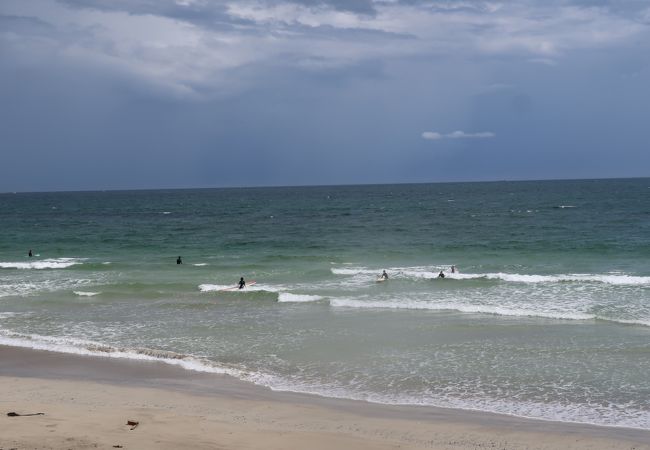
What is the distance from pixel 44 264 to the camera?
131 ft

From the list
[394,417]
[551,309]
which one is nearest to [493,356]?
[394,417]

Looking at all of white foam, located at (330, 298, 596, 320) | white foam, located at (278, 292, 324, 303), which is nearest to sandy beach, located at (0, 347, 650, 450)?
white foam, located at (330, 298, 596, 320)

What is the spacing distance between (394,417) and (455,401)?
179cm

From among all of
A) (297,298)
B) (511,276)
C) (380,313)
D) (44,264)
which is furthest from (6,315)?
(511,276)

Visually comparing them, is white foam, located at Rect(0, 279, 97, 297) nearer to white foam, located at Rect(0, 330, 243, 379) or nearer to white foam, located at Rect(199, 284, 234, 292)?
white foam, located at Rect(199, 284, 234, 292)

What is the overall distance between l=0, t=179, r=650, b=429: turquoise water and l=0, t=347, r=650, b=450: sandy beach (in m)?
0.79

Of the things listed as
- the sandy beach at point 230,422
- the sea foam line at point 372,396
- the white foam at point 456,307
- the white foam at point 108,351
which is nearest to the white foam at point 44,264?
the white foam at point 108,351

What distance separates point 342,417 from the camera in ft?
43.3

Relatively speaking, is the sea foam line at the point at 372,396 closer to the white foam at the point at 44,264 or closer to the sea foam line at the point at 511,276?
the sea foam line at the point at 511,276

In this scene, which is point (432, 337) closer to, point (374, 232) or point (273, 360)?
point (273, 360)

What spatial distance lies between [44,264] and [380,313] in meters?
24.7

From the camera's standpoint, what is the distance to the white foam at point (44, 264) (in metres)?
39.2

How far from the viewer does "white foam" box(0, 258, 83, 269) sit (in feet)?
129

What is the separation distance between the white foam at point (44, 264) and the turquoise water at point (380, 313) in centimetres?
23
